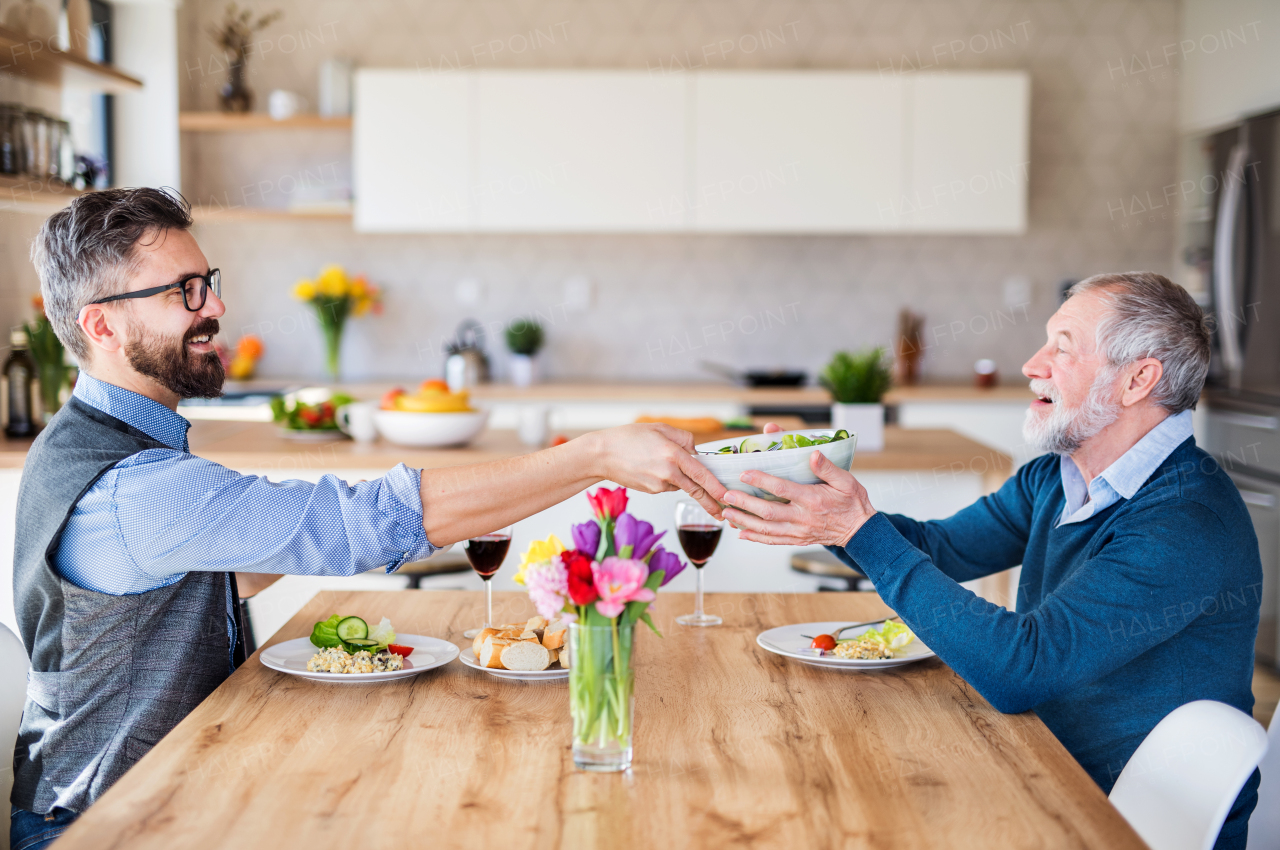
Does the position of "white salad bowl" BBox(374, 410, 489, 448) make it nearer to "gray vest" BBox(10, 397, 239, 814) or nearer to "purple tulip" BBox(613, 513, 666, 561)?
"gray vest" BBox(10, 397, 239, 814)

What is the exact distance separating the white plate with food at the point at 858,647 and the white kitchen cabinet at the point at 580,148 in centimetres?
323

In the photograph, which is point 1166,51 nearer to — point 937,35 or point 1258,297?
point 937,35

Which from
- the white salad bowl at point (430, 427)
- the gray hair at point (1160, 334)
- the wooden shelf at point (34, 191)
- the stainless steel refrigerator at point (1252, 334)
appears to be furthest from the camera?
the stainless steel refrigerator at point (1252, 334)

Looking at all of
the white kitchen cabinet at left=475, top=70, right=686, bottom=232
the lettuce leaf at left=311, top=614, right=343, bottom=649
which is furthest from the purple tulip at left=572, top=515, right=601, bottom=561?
the white kitchen cabinet at left=475, top=70, right=686, bottom=232

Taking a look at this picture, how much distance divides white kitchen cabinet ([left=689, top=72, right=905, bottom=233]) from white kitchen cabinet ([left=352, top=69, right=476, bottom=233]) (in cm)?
98

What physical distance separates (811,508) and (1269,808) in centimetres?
71

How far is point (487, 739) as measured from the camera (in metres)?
1.25

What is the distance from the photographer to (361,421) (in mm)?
3066

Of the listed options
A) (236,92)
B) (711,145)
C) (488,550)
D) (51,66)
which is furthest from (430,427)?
(236,92)

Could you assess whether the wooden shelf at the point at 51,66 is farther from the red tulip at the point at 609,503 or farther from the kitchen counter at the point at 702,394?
the red tulip at the point at 609,503

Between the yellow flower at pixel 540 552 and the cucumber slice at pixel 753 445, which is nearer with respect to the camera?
the yellow flower at pixel 540 552

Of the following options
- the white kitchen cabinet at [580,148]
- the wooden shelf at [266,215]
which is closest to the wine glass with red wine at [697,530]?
the white kitchen cabinet at [580,148]

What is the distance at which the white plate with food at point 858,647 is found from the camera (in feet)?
4.95

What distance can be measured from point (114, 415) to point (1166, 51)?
16.3 ft
